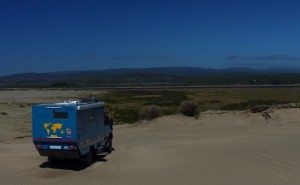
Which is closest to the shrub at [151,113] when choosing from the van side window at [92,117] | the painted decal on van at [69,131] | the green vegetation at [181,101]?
the green vegetation at [181,101]

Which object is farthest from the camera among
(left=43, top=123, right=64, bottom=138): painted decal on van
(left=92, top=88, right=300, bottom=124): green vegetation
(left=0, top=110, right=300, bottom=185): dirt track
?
(left=92, top=88, right=300, bottom=124): green vegetation

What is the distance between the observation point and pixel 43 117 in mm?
18391

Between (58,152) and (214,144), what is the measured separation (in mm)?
11145

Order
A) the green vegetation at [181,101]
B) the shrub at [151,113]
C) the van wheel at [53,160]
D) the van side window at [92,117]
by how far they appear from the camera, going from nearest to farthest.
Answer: the van side window at [92,117]
the van wheel at [53,160]
the shrub at [151,113]
the green vegetation at [181,101]

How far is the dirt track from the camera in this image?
56.5ft

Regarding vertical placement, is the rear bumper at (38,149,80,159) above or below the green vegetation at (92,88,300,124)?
above

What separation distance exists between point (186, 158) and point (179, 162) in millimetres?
1071

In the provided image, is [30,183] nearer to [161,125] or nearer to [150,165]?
[150,165]

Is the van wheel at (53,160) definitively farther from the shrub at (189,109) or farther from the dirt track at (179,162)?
the shrub at (189,109)

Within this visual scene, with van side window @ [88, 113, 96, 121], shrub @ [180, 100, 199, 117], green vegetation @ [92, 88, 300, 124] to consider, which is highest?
van side window @ [88, 113, 96, 121]

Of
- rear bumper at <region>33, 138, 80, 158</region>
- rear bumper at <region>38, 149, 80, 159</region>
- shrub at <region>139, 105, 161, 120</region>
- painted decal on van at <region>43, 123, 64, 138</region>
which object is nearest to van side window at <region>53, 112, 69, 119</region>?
painted decal on van at <region>43, 123, 64, 138</region>

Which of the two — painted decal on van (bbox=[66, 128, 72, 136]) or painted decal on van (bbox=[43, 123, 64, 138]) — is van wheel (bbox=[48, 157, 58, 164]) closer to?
painted decal on van (bbox=[43, 123, 64, 138])

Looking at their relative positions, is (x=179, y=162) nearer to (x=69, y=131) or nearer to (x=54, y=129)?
(x=69, y=131)

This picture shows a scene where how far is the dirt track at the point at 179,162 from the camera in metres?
17.2
